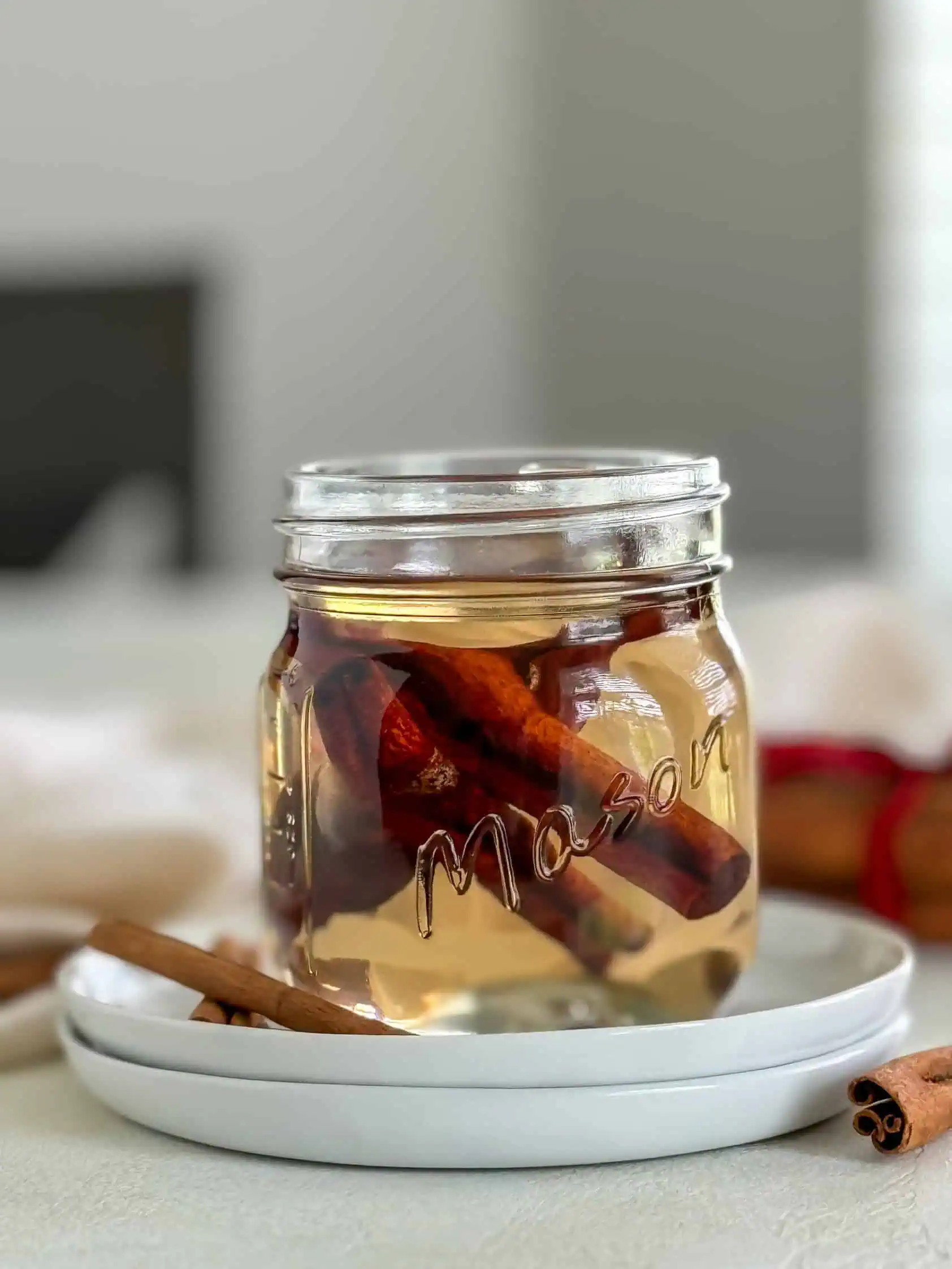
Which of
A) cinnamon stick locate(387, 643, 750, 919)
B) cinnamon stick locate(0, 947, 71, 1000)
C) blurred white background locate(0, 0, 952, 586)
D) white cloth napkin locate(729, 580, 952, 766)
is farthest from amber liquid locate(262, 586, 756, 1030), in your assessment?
blurred white background locate(0, 0, 952, 586)

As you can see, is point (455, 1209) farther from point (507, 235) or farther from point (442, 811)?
point (507, 235)

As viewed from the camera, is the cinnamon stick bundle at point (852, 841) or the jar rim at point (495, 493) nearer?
the jar rim at point (495, 493)

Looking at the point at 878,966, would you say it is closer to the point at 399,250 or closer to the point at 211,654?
the point at 211,654

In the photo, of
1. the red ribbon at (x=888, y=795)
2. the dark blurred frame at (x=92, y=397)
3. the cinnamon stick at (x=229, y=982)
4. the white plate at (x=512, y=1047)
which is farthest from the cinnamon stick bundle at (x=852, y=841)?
the dark blurred frame at (x=92, y=397)

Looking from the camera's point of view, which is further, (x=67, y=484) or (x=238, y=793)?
(x=67, y=484)

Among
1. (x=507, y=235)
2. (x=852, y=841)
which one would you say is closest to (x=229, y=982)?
(x=852, y=841)

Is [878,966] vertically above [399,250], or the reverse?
[399,250]

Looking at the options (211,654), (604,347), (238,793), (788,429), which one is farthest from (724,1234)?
(604,347)

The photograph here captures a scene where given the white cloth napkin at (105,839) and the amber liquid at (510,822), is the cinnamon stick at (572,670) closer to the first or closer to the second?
the amber liquid at (510,822)
